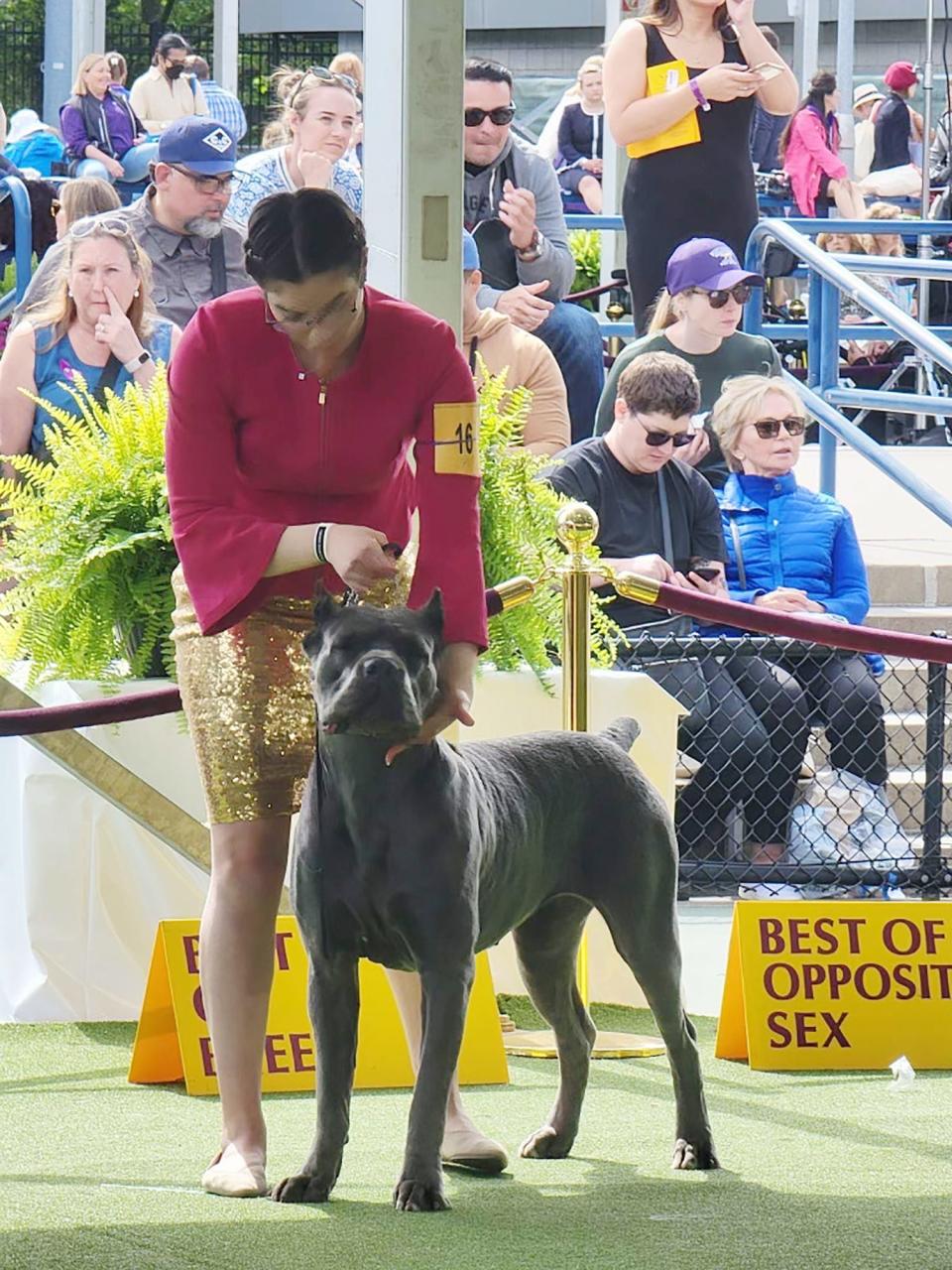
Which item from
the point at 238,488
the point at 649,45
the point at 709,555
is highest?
the point at 649,45

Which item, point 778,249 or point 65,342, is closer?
point 65,342

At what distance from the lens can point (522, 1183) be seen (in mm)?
3982

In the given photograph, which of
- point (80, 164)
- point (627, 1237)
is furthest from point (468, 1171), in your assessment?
point (80, 164)

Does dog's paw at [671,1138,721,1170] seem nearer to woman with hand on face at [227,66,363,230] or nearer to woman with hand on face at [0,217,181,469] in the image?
woman with hand on face at [0,217,181,469]

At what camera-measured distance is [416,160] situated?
526cm

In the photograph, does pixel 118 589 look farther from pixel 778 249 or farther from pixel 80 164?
pixel 80 164

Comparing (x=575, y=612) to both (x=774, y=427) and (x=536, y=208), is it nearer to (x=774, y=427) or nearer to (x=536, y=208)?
(x=774, y=427)

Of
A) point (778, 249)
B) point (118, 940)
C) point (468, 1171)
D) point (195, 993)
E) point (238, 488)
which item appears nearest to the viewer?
point (238, 488)

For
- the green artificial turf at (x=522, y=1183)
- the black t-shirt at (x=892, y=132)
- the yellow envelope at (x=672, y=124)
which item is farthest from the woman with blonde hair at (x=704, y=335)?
the black t-shirt at (x=892, y=132)

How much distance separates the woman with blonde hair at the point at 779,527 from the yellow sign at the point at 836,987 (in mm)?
1911

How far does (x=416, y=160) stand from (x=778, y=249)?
553 cm

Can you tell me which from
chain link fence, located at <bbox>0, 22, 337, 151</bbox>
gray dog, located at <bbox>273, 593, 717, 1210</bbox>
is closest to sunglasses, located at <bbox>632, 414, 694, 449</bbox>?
gray dog, located at <bbox>273, 593, 717, 1210</bbox>

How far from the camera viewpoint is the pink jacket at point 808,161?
51.0 ft

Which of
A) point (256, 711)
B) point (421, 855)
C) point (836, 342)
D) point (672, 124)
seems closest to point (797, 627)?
point (256, 711)
